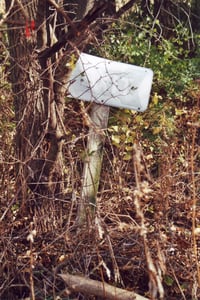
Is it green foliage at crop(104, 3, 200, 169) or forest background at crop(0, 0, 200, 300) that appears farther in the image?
green foliage at crop(104, 3, 200, 169)

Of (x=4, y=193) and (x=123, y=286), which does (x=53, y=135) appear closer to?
(x=4, y=193)

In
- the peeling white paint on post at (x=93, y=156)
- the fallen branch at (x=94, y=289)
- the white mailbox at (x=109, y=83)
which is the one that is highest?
the white mailbox at (x=109, y=83)

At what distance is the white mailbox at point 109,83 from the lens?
406 centimetres

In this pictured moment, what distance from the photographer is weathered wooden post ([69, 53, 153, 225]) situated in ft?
13.3

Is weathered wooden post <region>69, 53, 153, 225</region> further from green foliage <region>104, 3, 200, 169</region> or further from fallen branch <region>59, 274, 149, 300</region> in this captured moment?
green foliage <region>104, 3, 200, 169</region>

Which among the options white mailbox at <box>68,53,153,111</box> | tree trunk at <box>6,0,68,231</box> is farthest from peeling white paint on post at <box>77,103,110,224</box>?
tree trunk at <box>6,0,68,231</box>

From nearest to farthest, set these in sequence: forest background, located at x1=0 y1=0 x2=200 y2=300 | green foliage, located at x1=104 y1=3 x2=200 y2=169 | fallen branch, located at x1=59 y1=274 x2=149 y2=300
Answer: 1. fallen branch, located at x1=59 y1=274 x2=149 y2=300
2. forest background, located at x1=0 y1=0 x2=200 y2=300
3. green foliage, located at x1=104 y1=3 x2=200 y2=169

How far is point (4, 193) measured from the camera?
13.4ft

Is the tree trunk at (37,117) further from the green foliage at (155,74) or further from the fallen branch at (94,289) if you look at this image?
the green foliage at (155,74)

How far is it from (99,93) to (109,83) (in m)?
0.11

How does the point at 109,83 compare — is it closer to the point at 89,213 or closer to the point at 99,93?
the point at 99,93

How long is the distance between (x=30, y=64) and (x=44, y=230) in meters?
1.20

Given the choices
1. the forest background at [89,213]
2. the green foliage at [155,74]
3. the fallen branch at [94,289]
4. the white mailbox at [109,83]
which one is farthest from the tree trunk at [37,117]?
the green foliage at [155,74]

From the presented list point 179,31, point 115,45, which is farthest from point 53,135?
point 179,31
